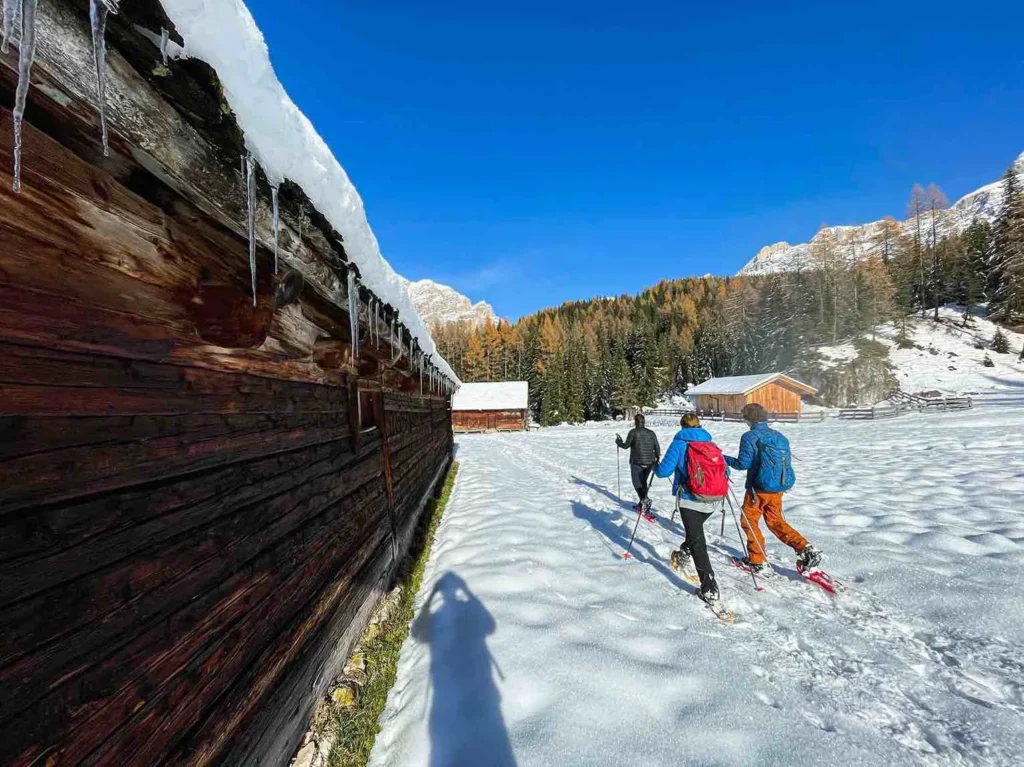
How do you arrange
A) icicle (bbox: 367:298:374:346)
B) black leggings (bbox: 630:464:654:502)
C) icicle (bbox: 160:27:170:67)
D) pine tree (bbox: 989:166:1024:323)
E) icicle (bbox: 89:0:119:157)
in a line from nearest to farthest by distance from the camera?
1. icicle (bbox: 89:0:119:157)
2. icicle (bbox: 160:27:170:67)
3. icicle (bbox: 367:298:374:346)
4. black leggings (bbox: 630:464:654:502)
5. pine tree (bbox: 989:166:1024:323)

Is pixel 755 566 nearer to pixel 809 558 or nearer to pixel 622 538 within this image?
pixel 809 558

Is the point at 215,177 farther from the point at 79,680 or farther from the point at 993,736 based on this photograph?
the point at 993,736

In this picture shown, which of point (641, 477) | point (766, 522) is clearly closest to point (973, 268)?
point (641, 477)

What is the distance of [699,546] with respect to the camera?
4.31 metres

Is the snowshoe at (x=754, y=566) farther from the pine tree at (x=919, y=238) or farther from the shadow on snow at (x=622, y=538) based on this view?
the pine tree at (x=919, y=238)

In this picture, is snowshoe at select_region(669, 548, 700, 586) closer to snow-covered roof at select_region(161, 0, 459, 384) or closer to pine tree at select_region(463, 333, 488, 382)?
snow-covered roof at select_region(161, 0, 459, 384)

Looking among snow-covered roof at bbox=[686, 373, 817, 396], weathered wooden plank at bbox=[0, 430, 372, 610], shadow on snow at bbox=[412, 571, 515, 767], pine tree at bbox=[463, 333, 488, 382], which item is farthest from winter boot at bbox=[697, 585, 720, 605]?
pine tree at bbox=[463, 333, 488, 382]

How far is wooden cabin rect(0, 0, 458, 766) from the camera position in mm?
1078

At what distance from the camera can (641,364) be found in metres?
56.6

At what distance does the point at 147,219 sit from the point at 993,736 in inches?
202

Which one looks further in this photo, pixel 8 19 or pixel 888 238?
pixel 888 238

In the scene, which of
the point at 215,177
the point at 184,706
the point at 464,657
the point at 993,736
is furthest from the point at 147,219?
the point at 993,736

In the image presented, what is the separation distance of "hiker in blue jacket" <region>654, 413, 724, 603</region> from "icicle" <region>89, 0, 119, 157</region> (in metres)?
4.39

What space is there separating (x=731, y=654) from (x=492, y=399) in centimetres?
3925
